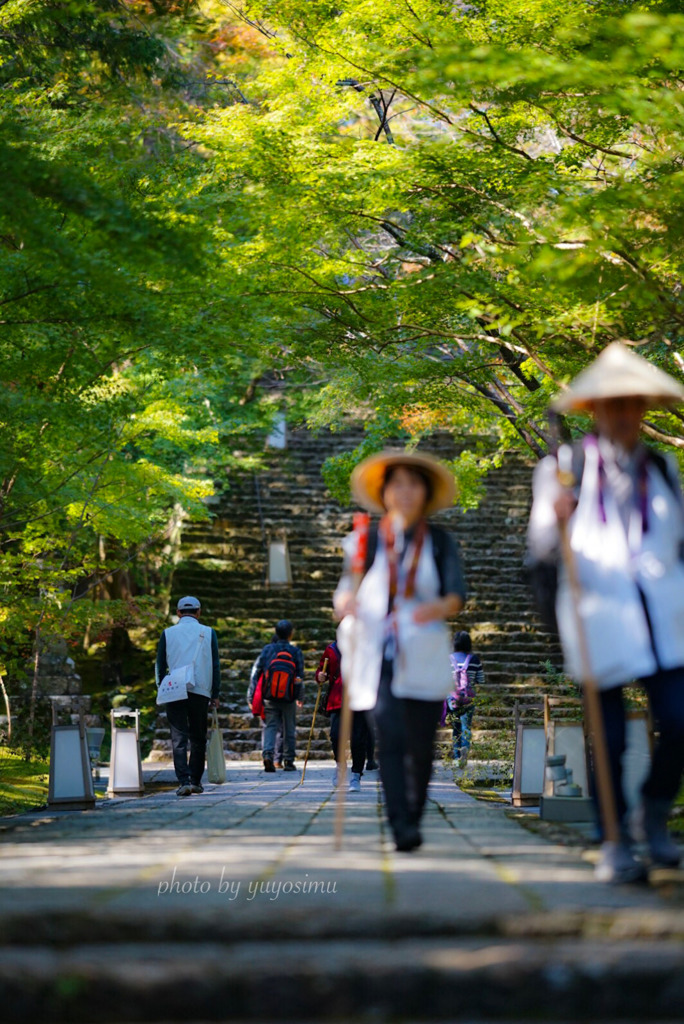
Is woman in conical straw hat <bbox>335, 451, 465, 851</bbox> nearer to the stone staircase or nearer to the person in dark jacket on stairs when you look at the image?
the person in dark jacket on stairs

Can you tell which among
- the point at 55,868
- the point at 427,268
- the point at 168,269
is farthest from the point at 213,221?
the point at 55,868

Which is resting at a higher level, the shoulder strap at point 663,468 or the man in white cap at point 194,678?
the shoulder strap at point 663,468

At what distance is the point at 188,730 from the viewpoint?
35.9ft

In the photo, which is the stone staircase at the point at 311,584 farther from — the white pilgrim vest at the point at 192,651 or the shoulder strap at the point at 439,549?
the shoulder strap at the point at 439,549

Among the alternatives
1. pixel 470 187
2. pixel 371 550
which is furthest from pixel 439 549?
pixel 470 187

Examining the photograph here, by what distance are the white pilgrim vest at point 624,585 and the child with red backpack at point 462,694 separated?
9.77 m

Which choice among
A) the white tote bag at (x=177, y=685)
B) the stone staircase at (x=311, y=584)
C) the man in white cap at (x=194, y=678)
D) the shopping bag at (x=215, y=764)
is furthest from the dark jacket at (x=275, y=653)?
the white tote bag at (x=177, y=685)

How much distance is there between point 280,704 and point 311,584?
24.4ft

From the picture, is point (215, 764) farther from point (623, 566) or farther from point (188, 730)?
point (623, 566)

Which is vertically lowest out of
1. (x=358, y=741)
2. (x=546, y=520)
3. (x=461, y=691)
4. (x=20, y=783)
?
(x=20, y=783)

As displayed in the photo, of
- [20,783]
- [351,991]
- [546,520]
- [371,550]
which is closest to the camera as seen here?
[351,991]

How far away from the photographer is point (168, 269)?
798cm

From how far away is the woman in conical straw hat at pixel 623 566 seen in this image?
14.3 ft

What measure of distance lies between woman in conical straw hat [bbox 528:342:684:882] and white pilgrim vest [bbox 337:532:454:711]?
2.53ft
